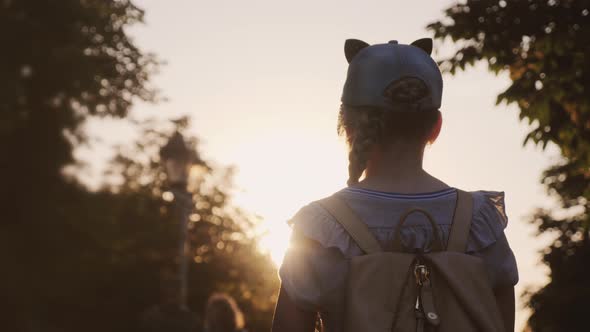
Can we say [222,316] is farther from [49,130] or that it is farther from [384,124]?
[49,130]

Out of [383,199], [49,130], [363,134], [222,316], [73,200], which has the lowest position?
[222,316]

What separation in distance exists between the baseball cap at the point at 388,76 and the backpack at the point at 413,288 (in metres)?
0.33

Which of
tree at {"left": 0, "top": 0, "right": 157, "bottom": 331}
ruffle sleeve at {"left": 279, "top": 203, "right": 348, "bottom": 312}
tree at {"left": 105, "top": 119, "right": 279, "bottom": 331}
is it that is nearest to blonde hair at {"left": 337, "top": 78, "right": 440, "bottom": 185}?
ruffle sleeve at {"left": 279, "top": 203, "right": 348, "bottom": 312}

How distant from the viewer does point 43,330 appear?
3195cm

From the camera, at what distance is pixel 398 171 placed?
9.48 feet

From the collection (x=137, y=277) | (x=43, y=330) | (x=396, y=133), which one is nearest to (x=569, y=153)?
(x=396, y=133)

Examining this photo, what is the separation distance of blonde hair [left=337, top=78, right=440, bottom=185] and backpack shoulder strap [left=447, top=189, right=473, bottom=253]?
237mm

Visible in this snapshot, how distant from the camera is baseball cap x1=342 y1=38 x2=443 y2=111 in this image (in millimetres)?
2824

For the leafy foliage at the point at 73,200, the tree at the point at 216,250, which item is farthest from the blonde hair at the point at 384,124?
the tree at the point at 216,250

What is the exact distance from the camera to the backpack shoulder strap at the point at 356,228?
275cm

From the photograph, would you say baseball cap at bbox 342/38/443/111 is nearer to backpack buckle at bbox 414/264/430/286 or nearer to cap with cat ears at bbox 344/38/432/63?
cap with cat ears at bbox 344/38/432/63

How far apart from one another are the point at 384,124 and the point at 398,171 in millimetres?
160

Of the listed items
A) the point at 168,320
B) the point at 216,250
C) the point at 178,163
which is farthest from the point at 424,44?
the point at 216,250

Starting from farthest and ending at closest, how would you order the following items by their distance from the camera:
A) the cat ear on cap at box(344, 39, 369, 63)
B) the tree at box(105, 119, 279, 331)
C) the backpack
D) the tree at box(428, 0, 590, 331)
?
the tree at box(105, 119, 279, 331) → the tree at box(428, 0, 590, 331) → the cat ear on cap at box(344, 39, 369, 63) → the backpack
